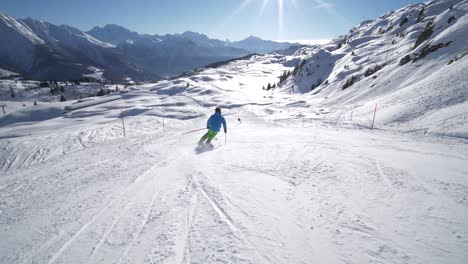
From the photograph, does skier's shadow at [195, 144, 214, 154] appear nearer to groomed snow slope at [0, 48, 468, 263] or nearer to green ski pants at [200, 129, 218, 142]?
groomed snow slope at [0, 48, 468, 263]

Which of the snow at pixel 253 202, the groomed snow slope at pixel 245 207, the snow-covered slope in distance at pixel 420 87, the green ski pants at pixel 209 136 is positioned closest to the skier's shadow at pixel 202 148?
the snow at pixel 253 202

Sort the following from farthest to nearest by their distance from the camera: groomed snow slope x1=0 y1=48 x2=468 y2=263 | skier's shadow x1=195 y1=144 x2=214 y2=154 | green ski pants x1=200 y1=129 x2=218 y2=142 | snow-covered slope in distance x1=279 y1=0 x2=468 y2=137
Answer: snow-covered slope in distance x1=279 y1=0 x2=468 y2=137
green ski pants x1=200 y1=129 x2=218 y2=142
skier's shadow x1=195 y1=144 x2=214 y2=154
groomed snow slope x1=0 y1=48 x2=468 y2=263

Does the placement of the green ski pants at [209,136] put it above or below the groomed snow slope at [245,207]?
above

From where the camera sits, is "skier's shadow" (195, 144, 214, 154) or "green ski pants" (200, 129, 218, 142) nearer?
"skier's shadow" (195, 144, 214, 154)

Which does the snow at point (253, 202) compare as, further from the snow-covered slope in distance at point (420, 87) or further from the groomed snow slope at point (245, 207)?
the snow-covered slope in distance at point (420, 87)

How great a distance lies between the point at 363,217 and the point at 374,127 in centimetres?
1289

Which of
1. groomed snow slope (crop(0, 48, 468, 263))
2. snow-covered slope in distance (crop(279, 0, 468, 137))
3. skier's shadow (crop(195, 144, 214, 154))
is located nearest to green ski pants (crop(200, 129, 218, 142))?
skier's shadow (crop(195, 144, 214, 154))

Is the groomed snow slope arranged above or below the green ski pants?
below

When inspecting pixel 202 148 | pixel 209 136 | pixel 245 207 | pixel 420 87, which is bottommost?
pixel 245 207

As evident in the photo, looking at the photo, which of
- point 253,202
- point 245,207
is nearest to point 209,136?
point 253,202

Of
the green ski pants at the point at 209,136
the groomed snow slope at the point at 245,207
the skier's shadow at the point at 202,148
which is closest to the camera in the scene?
the groomed snow slope at the point at 245,207

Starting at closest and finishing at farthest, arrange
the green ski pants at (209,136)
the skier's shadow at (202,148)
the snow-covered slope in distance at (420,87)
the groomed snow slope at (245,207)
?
the groomed snow slope at (245,207) < the skier's shadow at (202,148) < the green ski pants at (209,136) < the snow-covered slope in distance at (420,87)

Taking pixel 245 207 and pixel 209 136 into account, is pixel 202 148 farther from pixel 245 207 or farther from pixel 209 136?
pixel 245 207

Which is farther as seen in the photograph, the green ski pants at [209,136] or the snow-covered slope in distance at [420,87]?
the snow-covered slope in distance at [420,87]
